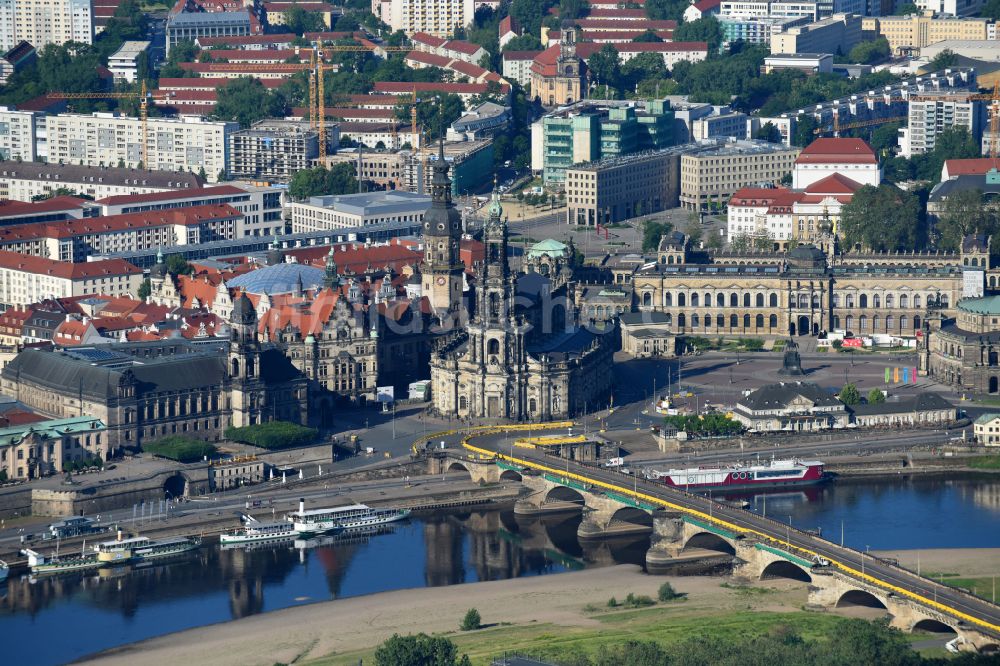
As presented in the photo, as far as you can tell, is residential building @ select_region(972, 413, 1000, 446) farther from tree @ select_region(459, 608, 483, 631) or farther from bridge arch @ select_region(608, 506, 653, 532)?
tree @ select_region(459, 608, 483, 631)

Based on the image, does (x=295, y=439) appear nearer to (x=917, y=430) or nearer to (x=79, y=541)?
(x=79, y=541)

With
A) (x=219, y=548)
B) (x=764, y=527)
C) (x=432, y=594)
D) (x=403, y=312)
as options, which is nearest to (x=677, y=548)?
(x=764, y=527)

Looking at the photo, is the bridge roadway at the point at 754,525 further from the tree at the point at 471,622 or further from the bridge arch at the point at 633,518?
the tree at the point at 471,622

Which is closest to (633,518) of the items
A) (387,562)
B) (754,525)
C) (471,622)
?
(754,525)

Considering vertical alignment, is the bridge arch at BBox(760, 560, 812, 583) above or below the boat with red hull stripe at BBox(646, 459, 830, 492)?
below

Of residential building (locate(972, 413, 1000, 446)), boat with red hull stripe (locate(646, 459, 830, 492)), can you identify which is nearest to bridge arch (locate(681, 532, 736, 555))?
boat with red hull stripe (locate(646, 459, 830, 492))

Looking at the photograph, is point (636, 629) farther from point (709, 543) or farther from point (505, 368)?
point (505, 368)

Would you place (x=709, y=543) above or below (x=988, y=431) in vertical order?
below
